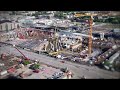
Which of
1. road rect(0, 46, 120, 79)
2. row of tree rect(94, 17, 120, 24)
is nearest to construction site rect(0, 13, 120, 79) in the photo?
road rect(0, 46, 120, 79)

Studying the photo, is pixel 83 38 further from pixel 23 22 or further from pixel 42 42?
pixel 23 22

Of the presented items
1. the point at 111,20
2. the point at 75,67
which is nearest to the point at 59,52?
the point at 75,67

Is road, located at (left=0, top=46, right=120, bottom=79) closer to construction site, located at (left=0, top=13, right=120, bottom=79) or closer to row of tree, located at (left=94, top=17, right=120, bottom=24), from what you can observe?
construction site, located at (left=0, top=13, right=120, bottom=79)

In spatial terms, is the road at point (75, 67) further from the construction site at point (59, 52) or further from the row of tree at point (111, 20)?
the row of tree at point (111, 20)

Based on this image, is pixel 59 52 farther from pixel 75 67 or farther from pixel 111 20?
pixel 111 20

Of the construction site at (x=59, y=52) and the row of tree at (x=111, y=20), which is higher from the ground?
the row of tree at (x=111, y=20)

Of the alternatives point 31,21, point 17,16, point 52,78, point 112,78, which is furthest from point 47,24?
point 112,78

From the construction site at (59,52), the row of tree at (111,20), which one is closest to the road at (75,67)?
the construction site at (59,52)

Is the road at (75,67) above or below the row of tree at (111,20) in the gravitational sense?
below
